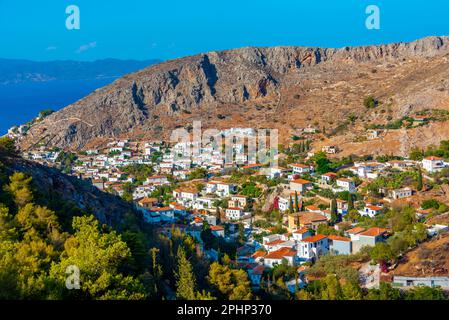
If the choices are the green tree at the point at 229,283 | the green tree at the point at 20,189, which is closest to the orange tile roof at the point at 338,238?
the green tree at the point at 229,283

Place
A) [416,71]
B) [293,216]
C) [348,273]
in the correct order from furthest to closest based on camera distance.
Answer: [416,71], [293,216], [348,273]

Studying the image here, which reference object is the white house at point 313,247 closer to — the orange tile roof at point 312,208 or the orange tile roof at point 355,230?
the orange tile roof at point 355,230

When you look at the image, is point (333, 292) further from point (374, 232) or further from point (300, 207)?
point (300, 207)

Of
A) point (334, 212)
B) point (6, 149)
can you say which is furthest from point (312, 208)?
point (6, 149)

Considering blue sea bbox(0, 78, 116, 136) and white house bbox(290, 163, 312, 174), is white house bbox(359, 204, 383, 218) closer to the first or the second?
white house bbox(290, 163, 312, 174)
